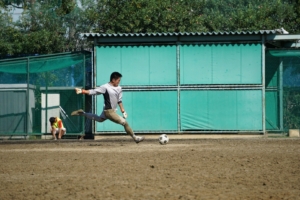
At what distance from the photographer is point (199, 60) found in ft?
84.3

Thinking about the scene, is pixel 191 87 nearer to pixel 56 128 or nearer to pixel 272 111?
pixel 272 111

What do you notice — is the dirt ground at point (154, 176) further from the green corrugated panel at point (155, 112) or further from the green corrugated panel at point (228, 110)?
the green corrugated panel at point (155, 112)

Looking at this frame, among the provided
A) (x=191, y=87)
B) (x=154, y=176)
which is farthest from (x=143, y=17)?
(x=154, y=176)

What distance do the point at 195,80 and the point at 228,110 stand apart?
1492 millimetres

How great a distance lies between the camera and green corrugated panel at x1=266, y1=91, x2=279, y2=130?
25.7m

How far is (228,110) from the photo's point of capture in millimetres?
25281

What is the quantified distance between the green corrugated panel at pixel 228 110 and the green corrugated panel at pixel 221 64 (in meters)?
0.44

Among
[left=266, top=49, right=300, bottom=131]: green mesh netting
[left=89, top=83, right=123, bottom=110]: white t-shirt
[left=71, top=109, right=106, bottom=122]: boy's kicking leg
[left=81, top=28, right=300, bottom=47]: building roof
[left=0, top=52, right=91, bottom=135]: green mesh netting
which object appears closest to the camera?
[left=89, top=83, right=123, bottom=110]: white t-shirt

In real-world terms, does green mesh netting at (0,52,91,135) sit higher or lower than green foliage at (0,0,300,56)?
lower

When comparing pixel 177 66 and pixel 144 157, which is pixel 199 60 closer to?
pixel 177 66

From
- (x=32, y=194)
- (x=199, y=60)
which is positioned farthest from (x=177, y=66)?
(x=32, y=194)

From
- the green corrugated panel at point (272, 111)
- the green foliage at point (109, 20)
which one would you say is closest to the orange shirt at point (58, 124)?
the green corrugated panel at point (272, 111)

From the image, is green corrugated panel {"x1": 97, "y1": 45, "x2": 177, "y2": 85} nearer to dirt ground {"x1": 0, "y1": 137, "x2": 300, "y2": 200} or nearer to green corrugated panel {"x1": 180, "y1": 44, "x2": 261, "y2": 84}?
green corrugated panel {"x1": 180, "y1": 44, "x2": 261, "y2": 84}

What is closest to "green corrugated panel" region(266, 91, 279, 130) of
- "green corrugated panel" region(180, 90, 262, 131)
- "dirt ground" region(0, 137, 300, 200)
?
"green corrugated panel" region(180, 90, 262, 131)
